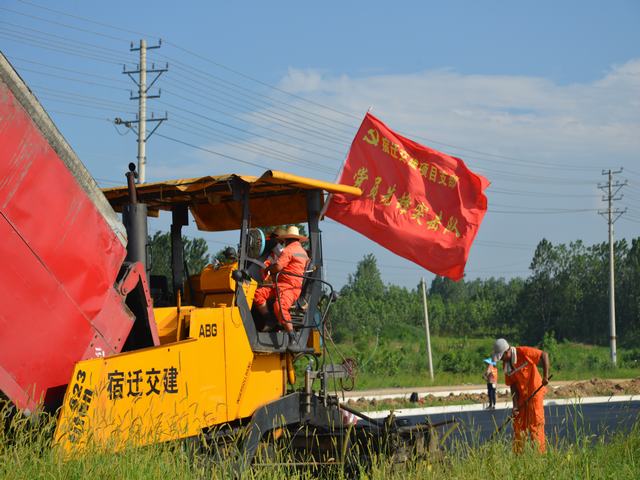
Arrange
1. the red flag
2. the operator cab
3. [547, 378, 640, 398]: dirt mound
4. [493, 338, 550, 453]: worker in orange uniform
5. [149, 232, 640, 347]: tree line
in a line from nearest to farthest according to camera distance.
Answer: the operator cab < [493, 338, 550, 453]: worker in orange uniform < the red flag < [547, 378, 640, 398]: dirt mound < [149, 232, 640, 347]: tree line

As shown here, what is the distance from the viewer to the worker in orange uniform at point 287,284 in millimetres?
8461

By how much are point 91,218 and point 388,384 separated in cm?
2434

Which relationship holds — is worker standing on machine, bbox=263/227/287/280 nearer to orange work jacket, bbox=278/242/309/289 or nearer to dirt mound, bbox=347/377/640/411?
orange work jacket, bbox=278/242/309/289

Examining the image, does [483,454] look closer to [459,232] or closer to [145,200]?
[145,200]

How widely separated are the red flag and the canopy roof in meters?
2.44

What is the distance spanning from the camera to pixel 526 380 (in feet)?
37.7

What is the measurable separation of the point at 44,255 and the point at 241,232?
7.53 feet

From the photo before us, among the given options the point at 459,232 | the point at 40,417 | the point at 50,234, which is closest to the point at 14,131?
the point at 50,234

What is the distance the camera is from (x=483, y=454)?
6641 millimetres

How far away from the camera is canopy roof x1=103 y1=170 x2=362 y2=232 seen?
8.41 meters

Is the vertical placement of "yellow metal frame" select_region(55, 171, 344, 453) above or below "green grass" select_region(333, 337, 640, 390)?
above

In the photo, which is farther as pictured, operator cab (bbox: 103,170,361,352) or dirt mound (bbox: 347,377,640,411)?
dirt mound (bbox: 347,377,640,411)

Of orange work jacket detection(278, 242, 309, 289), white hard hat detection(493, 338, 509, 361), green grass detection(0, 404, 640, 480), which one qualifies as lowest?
green grass detection(0, 404, 640, 480)

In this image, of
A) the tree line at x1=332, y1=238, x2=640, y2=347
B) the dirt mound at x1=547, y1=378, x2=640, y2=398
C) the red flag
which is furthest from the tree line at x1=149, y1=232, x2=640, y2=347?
the red flag
